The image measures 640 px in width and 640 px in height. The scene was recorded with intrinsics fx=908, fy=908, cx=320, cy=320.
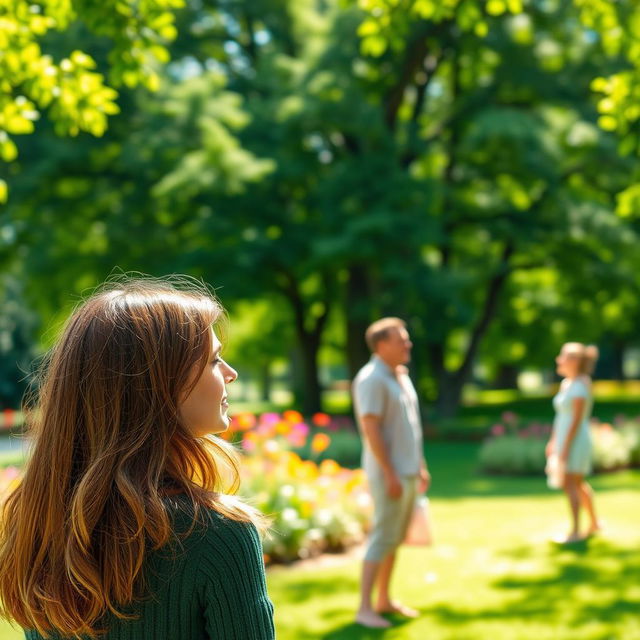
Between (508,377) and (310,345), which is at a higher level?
(310,345)

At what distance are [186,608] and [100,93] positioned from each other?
5059 mm

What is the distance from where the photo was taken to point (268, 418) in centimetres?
930

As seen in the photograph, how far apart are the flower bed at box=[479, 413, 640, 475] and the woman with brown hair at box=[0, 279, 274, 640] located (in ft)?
45.7

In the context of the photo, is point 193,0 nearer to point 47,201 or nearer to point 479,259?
point 47,201

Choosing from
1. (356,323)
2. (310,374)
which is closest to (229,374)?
(356,323)

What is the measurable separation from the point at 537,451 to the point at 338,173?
8.80m

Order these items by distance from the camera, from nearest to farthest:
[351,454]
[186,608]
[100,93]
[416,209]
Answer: [186,608] → [100,93] → [351,454] → [416,209]

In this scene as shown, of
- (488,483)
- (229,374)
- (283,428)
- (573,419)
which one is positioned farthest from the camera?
(488,483)

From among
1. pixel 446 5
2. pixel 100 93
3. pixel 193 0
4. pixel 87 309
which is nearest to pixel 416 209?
pixel 193 0

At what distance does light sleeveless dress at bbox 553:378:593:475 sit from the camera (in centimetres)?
854

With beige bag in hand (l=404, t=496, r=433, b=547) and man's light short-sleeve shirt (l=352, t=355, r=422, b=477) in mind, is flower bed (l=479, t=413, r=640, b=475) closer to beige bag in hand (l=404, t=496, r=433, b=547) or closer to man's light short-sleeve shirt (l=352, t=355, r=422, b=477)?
beige bag in hand (l=404, t=496, r=433, b=547)

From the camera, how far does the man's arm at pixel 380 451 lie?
6.16 m

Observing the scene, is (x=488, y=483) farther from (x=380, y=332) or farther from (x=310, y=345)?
(x=310, y=345)

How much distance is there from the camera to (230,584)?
5.73 feet
